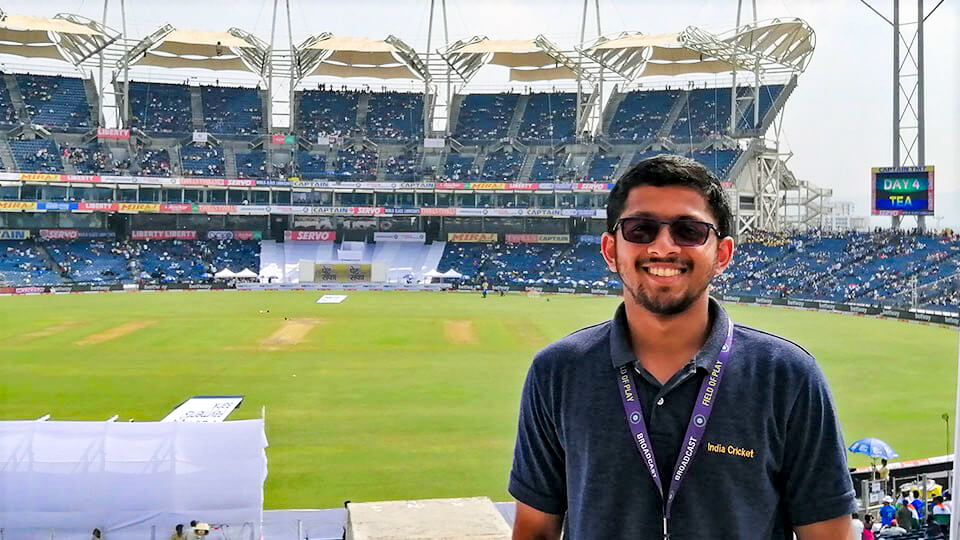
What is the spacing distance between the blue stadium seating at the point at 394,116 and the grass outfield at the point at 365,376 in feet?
87.2

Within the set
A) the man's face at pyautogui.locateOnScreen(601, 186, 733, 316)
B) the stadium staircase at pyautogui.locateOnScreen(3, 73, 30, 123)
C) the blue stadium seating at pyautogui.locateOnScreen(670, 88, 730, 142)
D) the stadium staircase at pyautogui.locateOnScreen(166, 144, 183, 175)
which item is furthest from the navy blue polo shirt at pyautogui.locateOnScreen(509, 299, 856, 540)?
the stadium staircase at pyautogui.locateOnScreen(3, 73, 30, 123)

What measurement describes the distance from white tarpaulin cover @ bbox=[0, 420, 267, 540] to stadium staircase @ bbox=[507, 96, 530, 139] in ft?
168

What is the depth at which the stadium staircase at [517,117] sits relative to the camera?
58.8 meters

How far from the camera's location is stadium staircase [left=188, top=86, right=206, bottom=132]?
55906mm

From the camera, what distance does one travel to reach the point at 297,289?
151 feet

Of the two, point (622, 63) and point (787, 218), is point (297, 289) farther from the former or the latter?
point (787, 218)

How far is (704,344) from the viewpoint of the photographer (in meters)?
1.90

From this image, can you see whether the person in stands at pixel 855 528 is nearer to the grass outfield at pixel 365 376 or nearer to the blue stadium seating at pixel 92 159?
the grass outfield at pixel 365 376

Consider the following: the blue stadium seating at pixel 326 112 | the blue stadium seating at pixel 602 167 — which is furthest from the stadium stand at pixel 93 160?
the blue stadium seating at pixel 602 167

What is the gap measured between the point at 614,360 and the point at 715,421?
259 mm

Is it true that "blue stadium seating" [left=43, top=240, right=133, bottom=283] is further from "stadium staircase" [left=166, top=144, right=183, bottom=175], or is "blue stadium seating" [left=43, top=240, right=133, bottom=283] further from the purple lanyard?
the purple lanyard

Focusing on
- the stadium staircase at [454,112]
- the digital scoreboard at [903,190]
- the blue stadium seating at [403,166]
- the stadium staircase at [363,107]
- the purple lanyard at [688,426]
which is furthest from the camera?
the stadium staircase at [454,112]

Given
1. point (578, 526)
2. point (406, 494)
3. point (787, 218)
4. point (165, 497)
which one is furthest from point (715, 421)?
point (787, 218)

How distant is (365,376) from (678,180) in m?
17.7
